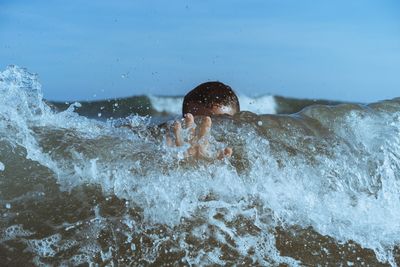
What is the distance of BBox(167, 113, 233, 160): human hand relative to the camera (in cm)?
312

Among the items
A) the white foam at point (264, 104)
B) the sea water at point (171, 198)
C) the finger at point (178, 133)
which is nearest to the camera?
the sea water at point (171, 198)

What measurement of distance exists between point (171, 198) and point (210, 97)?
1274mm

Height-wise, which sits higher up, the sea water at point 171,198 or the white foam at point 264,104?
the sea water at point 171,198

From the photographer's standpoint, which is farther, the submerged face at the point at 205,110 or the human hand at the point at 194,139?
the submerged face at the point at 205,110

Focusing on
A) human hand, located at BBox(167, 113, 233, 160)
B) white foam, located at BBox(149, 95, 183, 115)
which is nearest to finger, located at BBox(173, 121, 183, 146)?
human hand, located at BBox(167, 113, 233, 160)

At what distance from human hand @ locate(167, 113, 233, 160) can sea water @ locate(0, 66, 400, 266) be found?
0.16 ft

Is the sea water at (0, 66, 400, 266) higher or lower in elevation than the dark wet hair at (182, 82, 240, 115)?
lower

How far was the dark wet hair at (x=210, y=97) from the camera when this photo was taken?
156 inches

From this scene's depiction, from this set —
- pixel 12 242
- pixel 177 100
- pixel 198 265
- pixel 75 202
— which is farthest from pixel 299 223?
pixel 177 100

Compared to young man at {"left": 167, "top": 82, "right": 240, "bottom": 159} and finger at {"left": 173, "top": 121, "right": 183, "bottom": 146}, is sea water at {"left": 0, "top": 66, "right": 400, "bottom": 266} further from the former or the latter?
young man at {"left": 167, "top": 82, "right": 240, "bottom": 159}

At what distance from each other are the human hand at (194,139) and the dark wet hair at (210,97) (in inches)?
28.4

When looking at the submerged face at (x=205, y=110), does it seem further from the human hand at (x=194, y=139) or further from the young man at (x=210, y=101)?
the human hand at (x=194, y=139)

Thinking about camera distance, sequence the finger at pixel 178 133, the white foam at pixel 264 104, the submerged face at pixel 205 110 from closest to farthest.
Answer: the finger at pixel 178 133, the submerged face at pixel 205 110, the white foam at pixel 264 104

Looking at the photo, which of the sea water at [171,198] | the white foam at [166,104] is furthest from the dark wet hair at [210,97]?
the white foam at [166,104]
